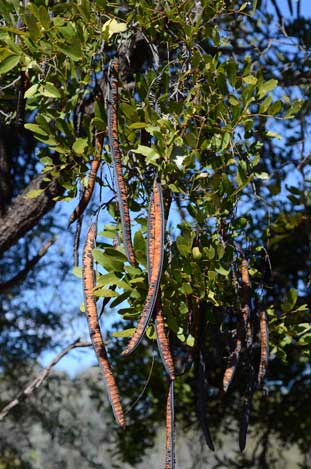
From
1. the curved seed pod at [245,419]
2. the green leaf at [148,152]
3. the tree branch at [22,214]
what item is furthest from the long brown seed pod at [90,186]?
the tree branch at [22,214]

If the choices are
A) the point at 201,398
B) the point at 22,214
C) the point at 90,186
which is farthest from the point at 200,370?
the point at 22,214

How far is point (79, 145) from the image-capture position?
182cm

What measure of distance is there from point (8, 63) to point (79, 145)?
0.77 ft

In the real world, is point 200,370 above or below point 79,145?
below

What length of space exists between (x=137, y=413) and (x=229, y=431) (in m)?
0.45

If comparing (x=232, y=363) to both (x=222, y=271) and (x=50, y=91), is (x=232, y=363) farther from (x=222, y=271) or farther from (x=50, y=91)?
(x=50, y=91)

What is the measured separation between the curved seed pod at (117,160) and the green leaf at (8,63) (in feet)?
0.70

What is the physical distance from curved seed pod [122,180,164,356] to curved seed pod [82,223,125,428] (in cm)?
7

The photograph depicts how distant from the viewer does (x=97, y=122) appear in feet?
5.73

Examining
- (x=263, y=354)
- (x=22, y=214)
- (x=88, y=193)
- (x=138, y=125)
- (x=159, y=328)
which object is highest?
(x=22, y=214)

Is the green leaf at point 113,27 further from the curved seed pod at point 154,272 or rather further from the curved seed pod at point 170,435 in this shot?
the curved seed pod at point 170,435

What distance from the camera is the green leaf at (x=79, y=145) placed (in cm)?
182

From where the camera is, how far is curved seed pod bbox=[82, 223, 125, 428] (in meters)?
1.40

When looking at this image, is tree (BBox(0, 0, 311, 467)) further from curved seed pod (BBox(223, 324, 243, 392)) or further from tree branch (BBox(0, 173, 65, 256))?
tree branch (BBox(0, 173, 65, 256))
